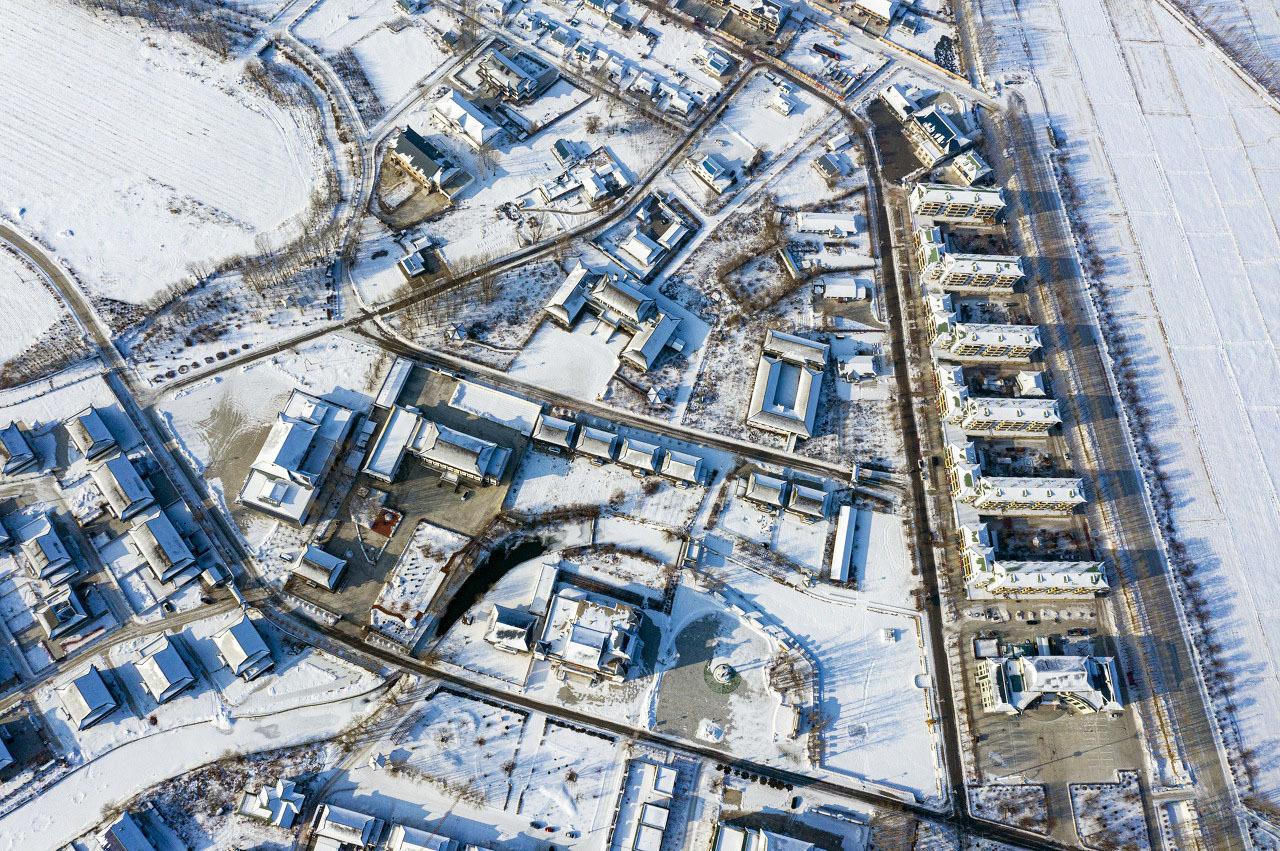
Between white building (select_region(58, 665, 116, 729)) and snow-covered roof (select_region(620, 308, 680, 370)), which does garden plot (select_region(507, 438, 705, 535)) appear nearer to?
snow-covered roof (select_region(620, 308, 680, 370))

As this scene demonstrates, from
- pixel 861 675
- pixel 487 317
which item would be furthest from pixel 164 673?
pixel 861 675

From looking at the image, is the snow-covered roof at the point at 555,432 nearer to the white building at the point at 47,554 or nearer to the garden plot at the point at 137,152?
the garden plot at the point at 137,152

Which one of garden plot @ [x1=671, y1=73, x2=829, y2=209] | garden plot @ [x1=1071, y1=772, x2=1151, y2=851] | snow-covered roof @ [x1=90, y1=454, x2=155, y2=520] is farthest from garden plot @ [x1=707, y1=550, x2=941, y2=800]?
snow-covered roof @ [x1=90, y1=454, x2=155, y2=520]

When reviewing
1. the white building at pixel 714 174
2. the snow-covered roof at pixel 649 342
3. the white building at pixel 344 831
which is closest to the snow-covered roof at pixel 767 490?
the snow-covered roof at pixel 649 342

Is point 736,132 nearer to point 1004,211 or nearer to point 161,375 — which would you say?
point 1004,211

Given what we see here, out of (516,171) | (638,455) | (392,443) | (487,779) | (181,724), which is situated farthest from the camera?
(516,171)


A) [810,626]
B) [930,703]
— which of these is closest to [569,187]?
[810,626]

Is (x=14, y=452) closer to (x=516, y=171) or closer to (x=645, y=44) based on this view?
(x=516, y=171)
